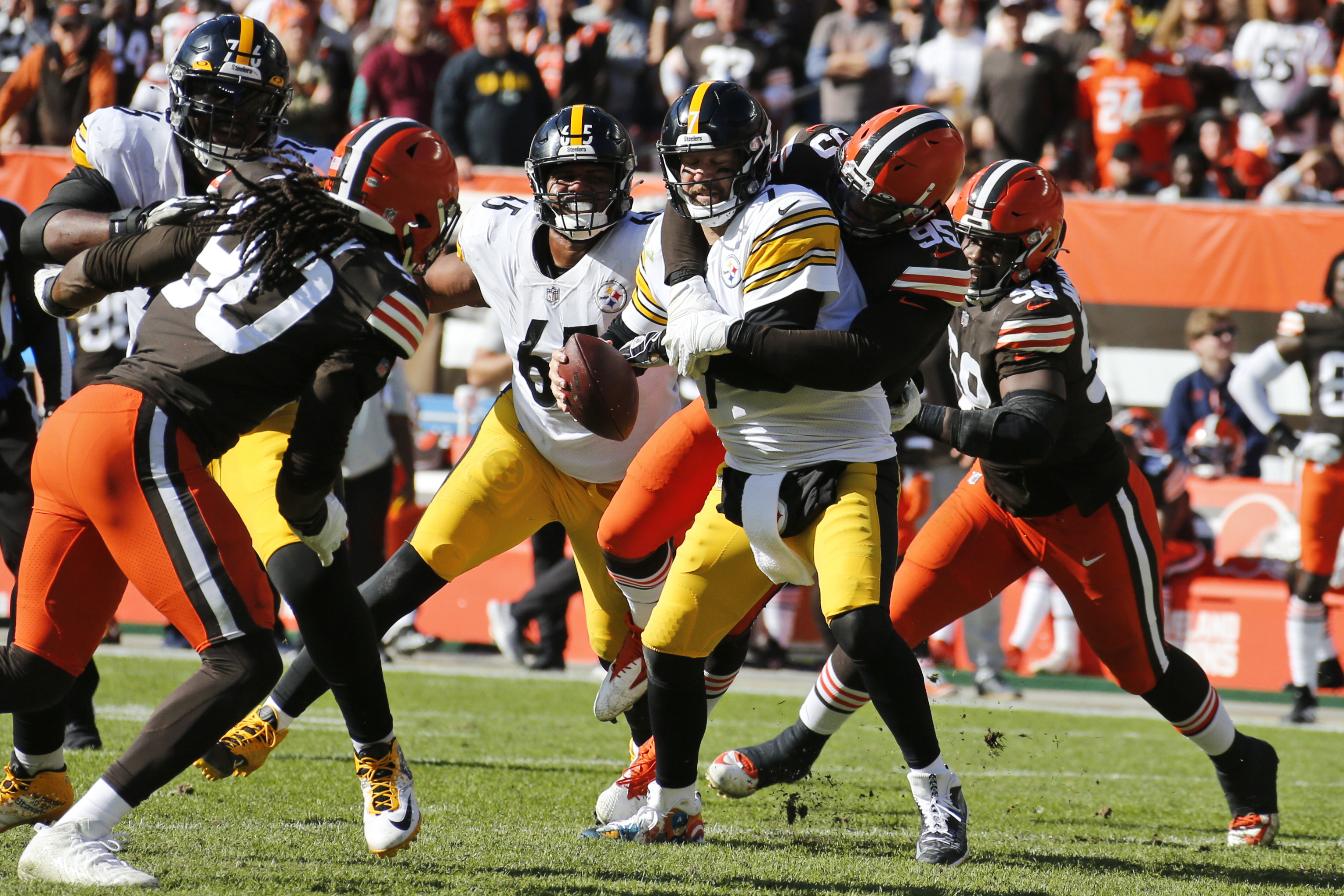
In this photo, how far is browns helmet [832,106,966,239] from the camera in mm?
3600

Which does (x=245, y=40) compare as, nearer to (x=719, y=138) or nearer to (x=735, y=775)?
(x=719, y=138)

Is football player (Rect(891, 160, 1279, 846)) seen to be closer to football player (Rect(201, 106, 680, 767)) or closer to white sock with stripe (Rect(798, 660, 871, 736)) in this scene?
white sock with stripe (Rect(798, 660, 871, 736))

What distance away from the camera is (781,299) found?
3504mm

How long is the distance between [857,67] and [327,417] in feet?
25.8

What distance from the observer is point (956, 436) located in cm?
395

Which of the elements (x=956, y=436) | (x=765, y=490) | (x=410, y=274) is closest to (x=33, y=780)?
(x=410, y=274)

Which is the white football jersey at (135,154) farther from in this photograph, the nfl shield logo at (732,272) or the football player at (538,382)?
the nfl shield logo at (732,272)

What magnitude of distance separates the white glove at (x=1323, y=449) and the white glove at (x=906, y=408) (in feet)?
12.8

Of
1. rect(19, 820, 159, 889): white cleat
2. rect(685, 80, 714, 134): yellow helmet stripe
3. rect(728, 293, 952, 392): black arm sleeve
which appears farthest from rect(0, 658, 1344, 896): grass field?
rect(685, 80, 714, 134): yellow helmet stripe

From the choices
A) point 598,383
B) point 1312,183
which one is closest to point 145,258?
point 598,383

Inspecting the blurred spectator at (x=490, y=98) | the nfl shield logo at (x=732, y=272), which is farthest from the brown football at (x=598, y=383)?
the blurred spectator at (x=490, y=98)

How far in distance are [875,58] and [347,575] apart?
7765mm

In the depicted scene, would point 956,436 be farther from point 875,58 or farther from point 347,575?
point 875,58

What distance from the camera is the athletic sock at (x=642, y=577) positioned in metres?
4.21
